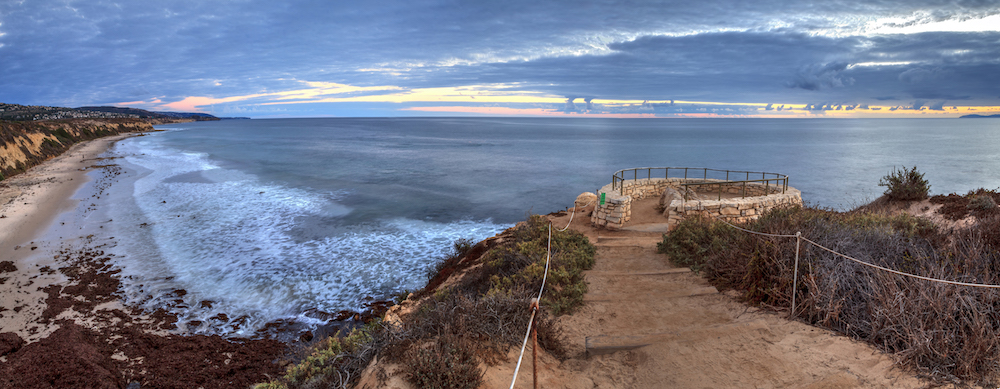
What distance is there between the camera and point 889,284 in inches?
233

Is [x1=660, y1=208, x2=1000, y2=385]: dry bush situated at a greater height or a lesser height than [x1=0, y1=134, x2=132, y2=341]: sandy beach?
greater

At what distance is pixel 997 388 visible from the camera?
180 inches

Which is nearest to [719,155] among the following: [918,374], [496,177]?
[496,177]

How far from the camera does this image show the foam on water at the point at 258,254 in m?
12.1

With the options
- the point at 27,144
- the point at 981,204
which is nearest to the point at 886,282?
the point at 981,204

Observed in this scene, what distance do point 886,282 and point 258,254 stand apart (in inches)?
702

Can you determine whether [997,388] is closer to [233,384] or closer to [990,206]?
[233,384]

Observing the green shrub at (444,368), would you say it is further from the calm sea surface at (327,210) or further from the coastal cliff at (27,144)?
the coastal cliff at (27,144)

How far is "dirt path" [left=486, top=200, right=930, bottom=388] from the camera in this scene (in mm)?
5395

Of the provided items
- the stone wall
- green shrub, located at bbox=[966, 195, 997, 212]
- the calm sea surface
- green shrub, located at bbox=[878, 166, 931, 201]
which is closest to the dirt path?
the stone wall

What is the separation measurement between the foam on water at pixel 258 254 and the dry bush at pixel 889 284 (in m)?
9.51

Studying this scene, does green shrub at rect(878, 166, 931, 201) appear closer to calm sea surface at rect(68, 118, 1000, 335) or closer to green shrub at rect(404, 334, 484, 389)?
calm sea surface at rect(68, 118, 1000, 335)

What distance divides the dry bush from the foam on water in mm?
9505

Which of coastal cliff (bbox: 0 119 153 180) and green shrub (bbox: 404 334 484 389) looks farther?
coastal cliff (bbox: 0 119 153 180)
